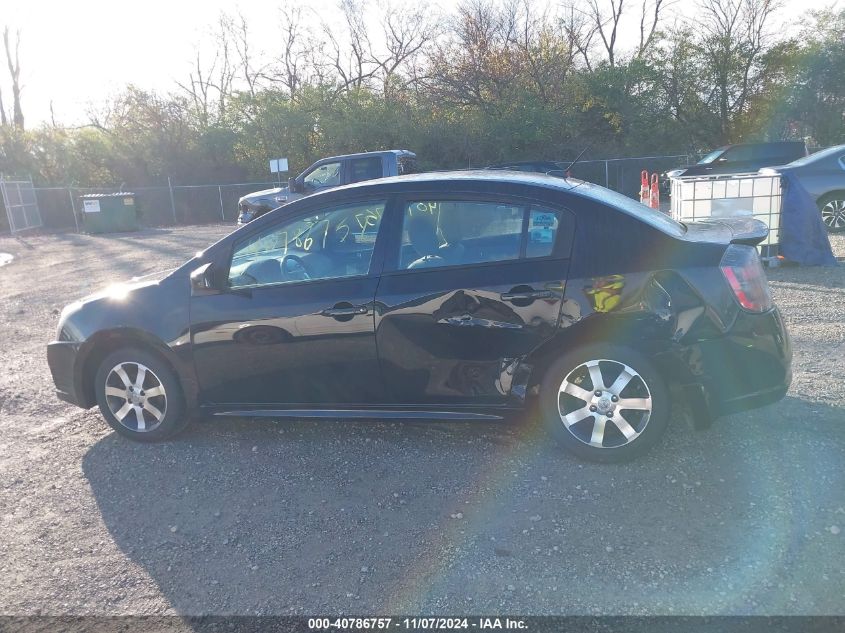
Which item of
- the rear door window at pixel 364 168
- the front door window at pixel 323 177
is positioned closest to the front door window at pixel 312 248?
the rear door window at pixel 364 168

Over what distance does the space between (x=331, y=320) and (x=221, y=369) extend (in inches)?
33.5

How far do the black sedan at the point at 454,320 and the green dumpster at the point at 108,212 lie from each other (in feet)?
69.8

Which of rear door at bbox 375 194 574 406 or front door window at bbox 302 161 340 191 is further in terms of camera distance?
front door window at bbox 302 161 340 191

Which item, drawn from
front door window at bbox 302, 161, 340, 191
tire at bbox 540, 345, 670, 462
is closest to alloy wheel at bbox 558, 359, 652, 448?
tire at bbox 540, 345, 670, 462

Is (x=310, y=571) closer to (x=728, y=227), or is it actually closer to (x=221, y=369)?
(x=221, y=369)

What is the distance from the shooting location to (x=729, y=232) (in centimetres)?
432

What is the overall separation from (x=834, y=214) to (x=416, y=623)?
1152cm

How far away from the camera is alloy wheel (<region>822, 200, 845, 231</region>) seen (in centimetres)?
1157

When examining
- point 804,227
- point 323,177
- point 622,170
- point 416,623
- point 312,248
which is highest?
point 323,177

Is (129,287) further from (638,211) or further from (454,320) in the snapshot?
(638,211)

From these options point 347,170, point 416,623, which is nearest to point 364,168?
point 347,170

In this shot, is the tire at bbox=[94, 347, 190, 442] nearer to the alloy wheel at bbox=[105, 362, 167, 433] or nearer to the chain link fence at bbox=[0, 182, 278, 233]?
the alloy wheel at bbox=[105, 362, 167, 433]

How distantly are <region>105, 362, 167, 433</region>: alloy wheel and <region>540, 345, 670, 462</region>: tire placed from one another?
2.54m

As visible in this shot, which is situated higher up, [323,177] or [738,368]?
[323,177]
